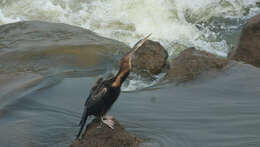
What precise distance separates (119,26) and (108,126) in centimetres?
628

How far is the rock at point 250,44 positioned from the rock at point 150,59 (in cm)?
106

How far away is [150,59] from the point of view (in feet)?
20.4

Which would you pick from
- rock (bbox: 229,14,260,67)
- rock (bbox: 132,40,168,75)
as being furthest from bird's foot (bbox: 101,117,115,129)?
rock (bbox: 229,14,260,67)

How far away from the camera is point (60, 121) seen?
4.60m

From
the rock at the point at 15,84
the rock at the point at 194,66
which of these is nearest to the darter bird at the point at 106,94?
the rock at the point at 15,84

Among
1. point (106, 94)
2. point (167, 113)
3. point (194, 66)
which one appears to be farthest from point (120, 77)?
point (194, 66)

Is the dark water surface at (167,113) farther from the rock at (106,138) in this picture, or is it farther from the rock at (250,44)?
the rock at (250,44)

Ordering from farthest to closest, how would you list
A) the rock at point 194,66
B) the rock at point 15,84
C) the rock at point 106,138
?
the rock at point 194,66
the rock at point 15,84
the rock at point 106,138

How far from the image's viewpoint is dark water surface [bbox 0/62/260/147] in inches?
161

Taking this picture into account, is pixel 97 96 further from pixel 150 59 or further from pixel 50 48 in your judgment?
pixel 50 48

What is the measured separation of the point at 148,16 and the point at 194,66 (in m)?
5.03

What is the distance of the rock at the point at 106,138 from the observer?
3.44 meters

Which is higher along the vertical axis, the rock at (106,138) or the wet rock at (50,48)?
the rock at (106,138)

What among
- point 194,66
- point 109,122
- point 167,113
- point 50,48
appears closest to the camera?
point 109,122
